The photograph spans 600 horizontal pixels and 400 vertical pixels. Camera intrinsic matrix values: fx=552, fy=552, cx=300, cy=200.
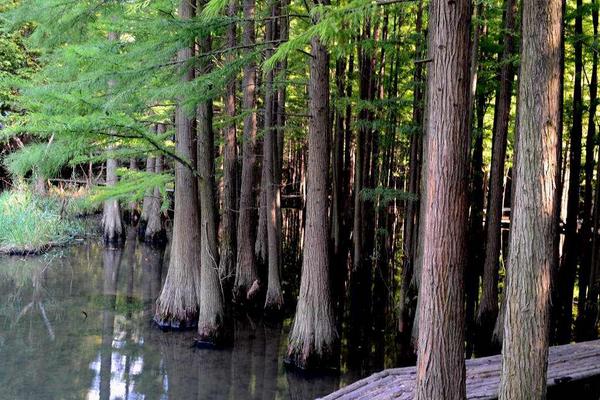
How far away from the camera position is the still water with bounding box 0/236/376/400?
8008 mm

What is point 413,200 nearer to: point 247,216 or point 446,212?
point 247,216

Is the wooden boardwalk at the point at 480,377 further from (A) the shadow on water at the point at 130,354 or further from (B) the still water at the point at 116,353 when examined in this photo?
(B) the still water at the point at 116,353

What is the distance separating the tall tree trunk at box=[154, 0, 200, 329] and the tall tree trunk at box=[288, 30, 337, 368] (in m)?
2.85

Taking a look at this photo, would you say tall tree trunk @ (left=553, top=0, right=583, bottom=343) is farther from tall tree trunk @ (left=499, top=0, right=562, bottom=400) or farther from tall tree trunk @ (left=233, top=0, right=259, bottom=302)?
tall tree trunk @ (left=233, top=0, right=259, bottom=302)

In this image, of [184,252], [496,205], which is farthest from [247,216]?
[496,205]

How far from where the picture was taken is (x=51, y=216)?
60.8 ft

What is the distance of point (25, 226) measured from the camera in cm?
1708

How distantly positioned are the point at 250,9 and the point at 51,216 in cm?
1100

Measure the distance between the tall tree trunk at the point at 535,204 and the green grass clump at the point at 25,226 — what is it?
1590 cm

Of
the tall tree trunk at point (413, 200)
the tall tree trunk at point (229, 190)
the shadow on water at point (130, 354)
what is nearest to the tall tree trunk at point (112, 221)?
the shadow on water at point (130, 354)

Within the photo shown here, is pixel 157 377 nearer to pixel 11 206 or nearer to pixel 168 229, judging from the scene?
pixel 11 206

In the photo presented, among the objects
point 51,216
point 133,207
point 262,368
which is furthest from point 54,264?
point 262,368

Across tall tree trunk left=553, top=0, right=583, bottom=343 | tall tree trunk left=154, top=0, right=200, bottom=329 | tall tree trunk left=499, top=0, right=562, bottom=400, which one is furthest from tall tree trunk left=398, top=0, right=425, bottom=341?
tall tree trunk left=499, top=0, right=562, bottom=400

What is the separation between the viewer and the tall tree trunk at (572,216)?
35.6 feet
